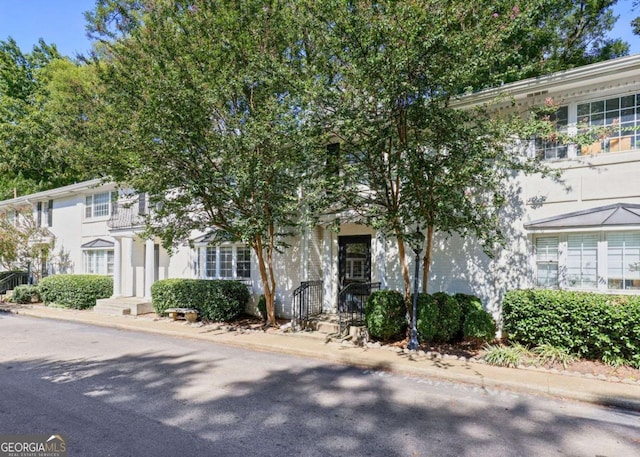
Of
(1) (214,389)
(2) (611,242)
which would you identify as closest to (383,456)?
(1) (214,389)

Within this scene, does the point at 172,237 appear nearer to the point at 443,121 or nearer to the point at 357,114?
the point at 357,114

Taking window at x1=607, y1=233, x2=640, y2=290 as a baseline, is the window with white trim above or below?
above

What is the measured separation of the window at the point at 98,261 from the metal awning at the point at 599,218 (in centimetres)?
1898

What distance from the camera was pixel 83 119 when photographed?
12641 millimetres

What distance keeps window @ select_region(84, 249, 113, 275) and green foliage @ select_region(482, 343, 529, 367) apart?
59.6ft

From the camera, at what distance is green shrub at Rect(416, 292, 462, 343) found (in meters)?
8.77

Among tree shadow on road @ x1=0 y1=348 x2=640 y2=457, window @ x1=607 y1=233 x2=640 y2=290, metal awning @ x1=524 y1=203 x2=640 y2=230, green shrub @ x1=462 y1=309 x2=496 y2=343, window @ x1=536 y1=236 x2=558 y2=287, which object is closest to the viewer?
tree shadow on road @ x1=0 y1=348 x2=640 y2=457

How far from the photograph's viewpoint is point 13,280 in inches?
907

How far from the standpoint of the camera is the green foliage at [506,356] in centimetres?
748

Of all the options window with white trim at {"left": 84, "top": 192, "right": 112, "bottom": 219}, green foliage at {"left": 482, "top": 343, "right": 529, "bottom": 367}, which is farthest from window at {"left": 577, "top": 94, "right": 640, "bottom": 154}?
window with white trim at {"left": 84, "top": 192, "right": 112, "bottom": 219}

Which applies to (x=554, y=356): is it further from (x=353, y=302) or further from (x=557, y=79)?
(x=557, y=79)

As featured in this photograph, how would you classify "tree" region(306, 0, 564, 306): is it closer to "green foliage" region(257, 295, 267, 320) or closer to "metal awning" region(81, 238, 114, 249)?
"green foliage" region(257, 295, 267, 320)

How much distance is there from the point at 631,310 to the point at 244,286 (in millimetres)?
10726

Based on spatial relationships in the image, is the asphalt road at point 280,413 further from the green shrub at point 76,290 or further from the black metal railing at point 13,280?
the black metal railing at point 13,280
